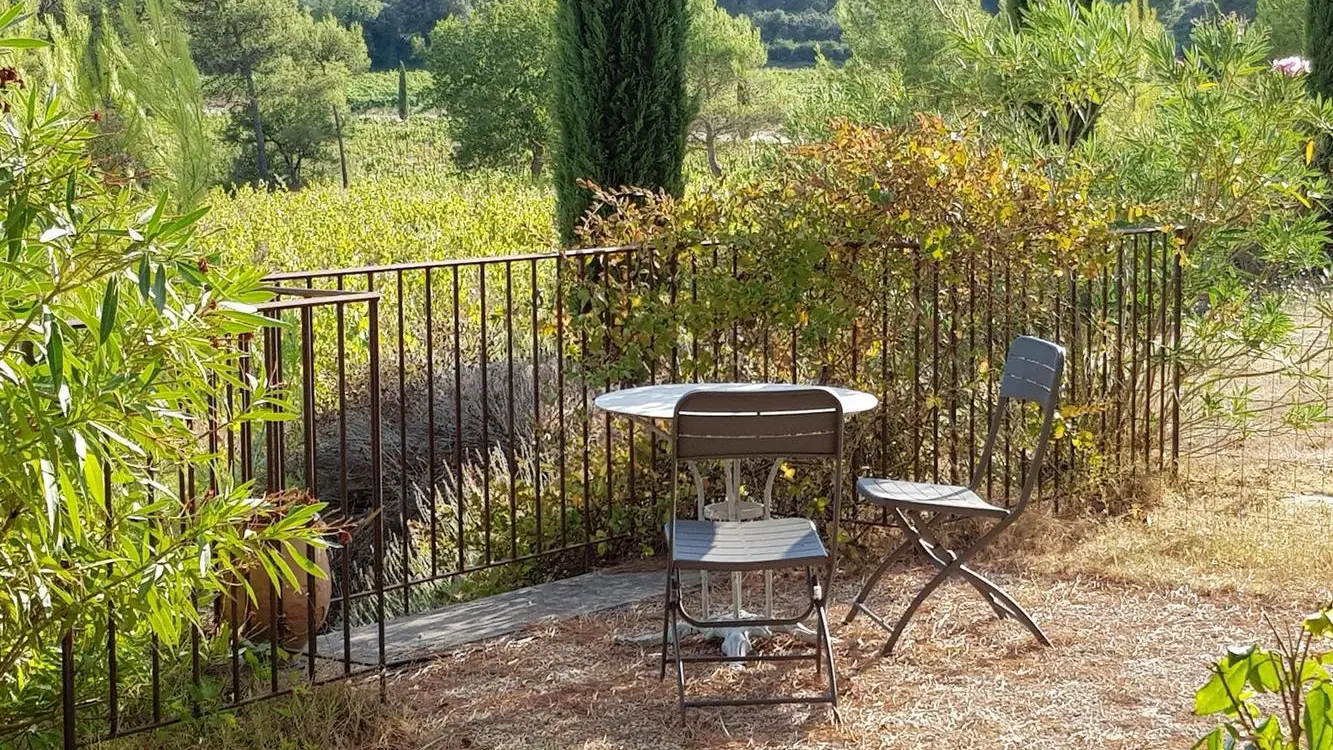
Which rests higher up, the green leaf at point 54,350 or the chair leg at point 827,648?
the green leaf at point 54,350

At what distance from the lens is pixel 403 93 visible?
44.0 metres

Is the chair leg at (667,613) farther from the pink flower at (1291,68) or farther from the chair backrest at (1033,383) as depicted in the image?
the pink flower at (1291,68)

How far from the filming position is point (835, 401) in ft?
13.0

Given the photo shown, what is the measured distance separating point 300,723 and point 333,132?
35941 millimetres

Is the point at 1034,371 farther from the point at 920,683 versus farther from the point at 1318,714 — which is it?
the point at 1318,714

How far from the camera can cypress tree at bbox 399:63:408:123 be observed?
43.3 m

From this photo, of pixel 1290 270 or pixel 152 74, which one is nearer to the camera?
pixel 1290 270

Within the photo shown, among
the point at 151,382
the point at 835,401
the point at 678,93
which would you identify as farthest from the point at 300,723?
the point at 678,93

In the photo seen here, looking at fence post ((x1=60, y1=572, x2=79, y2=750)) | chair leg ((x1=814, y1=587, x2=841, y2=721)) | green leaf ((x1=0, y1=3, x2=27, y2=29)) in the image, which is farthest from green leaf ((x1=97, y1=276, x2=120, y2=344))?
chair leg ((x1=814, y1=587, x2=841, y2=721))

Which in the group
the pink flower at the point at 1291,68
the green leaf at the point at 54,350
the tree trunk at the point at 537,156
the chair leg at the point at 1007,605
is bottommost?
the chair leg at the point at 1007,605

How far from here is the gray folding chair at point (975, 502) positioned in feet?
14.7

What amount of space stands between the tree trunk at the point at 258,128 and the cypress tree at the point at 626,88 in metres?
30.1

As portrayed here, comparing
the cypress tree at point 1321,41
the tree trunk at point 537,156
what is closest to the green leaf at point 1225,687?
the cypress tree at point 1321,41

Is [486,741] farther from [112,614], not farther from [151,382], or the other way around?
[151,382]
